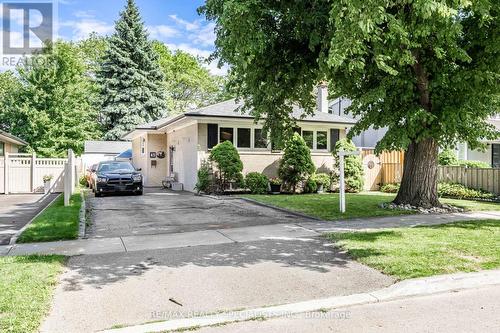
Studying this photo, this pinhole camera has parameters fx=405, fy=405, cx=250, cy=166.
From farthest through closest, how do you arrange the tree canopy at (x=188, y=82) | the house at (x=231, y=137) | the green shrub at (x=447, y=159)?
the tree canopy at (x=188, y=82), the green shrub at (x=447, y=159), the house at (x=231, y=137)

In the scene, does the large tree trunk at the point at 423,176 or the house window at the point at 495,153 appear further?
the house window at the point at 495,153

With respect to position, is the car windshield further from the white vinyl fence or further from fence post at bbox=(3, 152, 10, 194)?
fence post at bbox=(3, 152, 10, 194)

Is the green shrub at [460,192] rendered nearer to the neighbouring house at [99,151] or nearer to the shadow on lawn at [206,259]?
the shadow on lawn at [206,259]

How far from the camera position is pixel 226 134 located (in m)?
19.1

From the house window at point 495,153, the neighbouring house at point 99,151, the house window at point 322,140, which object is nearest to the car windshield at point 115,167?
the house window at point 322,140

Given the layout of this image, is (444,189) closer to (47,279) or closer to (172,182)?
(172,182)

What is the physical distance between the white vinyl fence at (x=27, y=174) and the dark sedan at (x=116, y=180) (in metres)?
2.24

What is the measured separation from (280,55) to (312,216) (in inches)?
176

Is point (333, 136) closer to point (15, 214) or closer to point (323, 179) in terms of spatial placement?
point (323, 179)

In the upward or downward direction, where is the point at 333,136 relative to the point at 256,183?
upward

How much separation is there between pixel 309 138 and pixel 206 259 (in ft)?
49.2

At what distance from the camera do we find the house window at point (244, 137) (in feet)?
63.4

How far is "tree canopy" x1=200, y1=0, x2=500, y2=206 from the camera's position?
27.9 feet

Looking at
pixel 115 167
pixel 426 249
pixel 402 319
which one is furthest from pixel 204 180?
pixel 402 319
